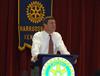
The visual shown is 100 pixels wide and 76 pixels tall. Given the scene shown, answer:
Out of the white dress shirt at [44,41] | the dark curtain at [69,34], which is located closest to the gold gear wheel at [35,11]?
the dark curtain at [69,34]

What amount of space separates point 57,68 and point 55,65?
42mm

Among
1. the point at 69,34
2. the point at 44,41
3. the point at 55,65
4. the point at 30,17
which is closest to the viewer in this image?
the point at 55,65

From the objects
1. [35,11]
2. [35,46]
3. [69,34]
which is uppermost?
[35,11]

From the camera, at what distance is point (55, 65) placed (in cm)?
383

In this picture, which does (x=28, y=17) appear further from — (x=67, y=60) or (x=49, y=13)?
(x=67, y=60)

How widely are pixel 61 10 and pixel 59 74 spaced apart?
274cm

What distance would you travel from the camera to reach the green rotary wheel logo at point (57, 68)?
3.80 meters

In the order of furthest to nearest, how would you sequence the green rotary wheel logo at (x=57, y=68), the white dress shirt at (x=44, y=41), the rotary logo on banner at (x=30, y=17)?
the rotary logo on banner at (x=30, y=17) → the white dress shirt at (x=44, y=41) → the green rotary wheel logo at (x=57, y=68)

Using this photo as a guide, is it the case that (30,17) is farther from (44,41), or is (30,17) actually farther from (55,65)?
(55,65)

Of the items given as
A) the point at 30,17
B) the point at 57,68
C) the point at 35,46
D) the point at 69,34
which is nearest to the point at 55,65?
the point at 57,68

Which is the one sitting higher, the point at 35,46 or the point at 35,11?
the point at 35,11

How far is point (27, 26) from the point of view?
6.08 metres

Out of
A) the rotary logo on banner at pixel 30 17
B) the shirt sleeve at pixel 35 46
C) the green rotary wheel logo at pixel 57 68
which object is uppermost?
the rotary logo on banner at pixel 30 17

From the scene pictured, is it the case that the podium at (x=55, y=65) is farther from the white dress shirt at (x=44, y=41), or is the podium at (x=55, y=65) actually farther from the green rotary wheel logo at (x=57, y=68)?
the white dress shirt at (x=44, y=41)
